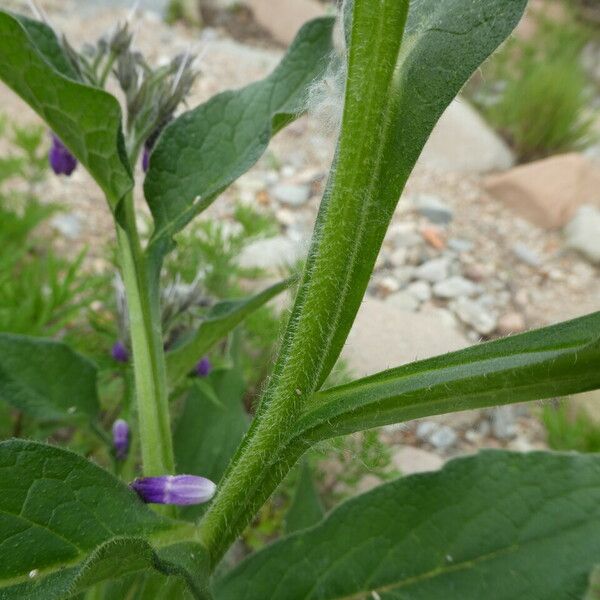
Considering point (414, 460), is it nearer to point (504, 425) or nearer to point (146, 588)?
point (504, 425)

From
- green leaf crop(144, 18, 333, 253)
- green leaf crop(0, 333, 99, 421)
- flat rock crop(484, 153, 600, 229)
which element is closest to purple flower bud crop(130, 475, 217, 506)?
green leaf crop(144, 18, 333, 253)

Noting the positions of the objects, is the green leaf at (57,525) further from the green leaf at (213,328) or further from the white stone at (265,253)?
the white stone at (265,253)

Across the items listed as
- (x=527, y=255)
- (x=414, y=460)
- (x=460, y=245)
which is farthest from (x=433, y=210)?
(x=414, y=460)

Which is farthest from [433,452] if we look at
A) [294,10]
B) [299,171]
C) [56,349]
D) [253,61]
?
[294,10]

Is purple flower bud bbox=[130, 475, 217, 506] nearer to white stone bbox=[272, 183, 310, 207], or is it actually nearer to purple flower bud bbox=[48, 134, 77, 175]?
purple flower bud bbox=[48, 134, 77, 175]

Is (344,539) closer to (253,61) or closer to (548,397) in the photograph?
(548,397)

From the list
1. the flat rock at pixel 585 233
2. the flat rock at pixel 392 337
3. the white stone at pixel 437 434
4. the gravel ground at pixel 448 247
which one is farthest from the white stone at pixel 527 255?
the white stone at pixel 437 434
